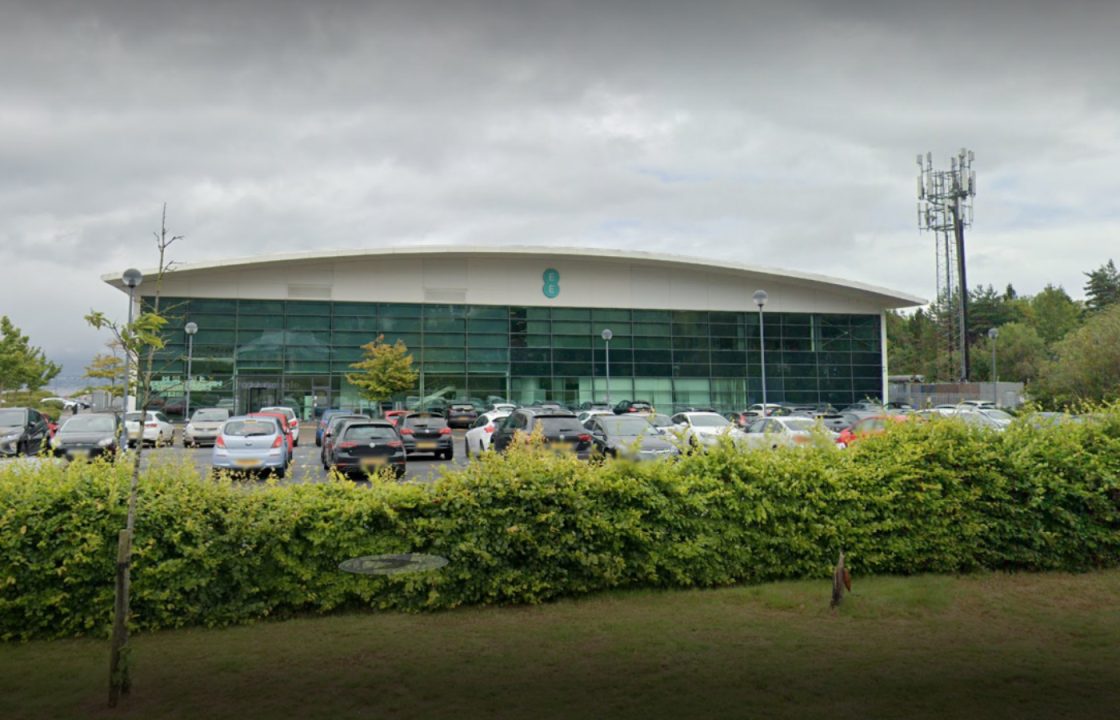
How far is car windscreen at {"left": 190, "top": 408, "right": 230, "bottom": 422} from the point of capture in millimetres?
27750

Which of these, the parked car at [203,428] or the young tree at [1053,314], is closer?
the parked car at [203,428]

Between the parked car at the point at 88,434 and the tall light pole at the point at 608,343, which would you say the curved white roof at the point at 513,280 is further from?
the parked car at the point at 88,434

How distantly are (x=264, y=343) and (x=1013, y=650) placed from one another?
41469 millimetres

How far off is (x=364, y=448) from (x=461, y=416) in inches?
851

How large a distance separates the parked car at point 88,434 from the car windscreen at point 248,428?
12.3 feet

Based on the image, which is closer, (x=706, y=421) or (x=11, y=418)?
(x=11, y=418)

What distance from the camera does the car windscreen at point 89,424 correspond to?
20.8m

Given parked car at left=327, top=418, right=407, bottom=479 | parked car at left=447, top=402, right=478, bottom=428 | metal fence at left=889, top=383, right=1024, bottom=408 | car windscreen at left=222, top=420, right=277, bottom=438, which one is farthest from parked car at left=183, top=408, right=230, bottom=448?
metal fence at left=889, top=383, right=1024, bottom=408

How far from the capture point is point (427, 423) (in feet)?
73.4

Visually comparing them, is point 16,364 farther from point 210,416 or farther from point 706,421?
point 706,421

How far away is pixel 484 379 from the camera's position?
44594 millimetres

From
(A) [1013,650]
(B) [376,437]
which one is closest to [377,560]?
(A) [1013,650]

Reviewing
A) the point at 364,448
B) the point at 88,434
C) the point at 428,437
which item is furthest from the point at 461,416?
the point at 364,448

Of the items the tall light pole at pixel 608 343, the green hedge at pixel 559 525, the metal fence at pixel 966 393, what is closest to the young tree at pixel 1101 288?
the metal fence at pixel 966 393
